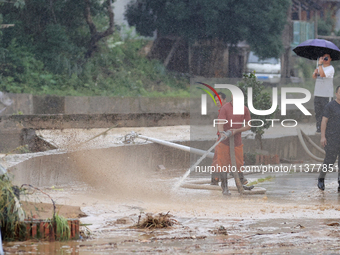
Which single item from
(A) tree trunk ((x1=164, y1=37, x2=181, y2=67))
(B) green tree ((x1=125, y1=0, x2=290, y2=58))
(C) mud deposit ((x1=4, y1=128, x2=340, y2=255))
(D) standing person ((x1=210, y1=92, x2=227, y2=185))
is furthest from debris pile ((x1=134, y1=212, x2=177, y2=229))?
(A) tree trunk ((x1=164, y1=37, x2=181, y2=67))

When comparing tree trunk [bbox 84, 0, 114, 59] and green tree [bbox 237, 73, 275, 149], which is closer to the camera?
green tree [bbox 237, 73, 275, 149]

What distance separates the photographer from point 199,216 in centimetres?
702

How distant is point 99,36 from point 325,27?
15.7m

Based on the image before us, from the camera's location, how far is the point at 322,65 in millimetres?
10641

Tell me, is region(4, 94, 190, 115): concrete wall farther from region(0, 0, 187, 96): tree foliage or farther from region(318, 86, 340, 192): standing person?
region(318, 86, 340, 192): standing person

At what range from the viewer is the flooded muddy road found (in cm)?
538

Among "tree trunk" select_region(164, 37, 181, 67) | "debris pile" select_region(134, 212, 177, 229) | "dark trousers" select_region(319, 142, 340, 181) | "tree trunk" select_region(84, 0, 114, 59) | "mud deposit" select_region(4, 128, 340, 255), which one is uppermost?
"tree trunk" select_region(84, 0, 114, 59)

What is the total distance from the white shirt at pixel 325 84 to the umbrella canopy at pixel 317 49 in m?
0.28

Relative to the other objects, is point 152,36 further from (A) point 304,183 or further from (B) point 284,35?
(A) point 304,183

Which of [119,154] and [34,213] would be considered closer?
[34,213]

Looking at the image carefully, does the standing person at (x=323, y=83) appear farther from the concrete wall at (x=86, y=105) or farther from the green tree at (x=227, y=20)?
the green tree at (x=227, y=20)

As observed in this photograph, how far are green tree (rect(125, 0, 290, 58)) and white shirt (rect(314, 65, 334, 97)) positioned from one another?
15084mm

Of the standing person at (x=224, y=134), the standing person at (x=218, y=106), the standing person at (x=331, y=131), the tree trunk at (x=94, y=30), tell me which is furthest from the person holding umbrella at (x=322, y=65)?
the tree trunk at (x=94, y=30)

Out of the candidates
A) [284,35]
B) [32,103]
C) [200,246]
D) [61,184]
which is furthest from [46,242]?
[284,35]
